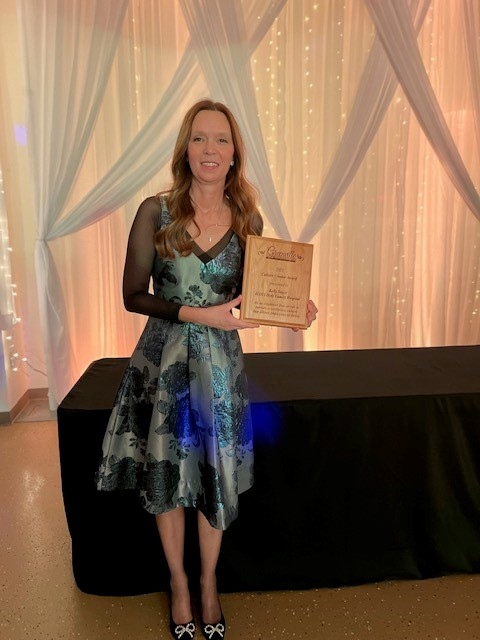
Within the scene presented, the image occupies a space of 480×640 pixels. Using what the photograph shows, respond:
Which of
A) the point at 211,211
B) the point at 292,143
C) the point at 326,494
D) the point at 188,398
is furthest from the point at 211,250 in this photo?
the point at 292,143

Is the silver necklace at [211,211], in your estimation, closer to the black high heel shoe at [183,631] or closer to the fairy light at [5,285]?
the black high heel shoe at [183,631]

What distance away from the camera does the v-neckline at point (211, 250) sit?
146 centimetres

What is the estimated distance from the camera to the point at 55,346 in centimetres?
334

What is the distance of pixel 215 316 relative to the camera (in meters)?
1.40

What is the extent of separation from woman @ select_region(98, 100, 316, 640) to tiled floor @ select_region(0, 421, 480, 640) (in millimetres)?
519

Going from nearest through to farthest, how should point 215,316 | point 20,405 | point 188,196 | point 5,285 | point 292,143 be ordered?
point 215,316
point 188,196
point 5,285
point 292,143
point 20,405

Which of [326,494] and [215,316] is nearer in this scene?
[215,316]

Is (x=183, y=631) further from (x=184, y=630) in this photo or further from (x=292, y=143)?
(x=292, y=143)

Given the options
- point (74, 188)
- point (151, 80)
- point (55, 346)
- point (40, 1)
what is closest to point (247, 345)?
point (55, 346)

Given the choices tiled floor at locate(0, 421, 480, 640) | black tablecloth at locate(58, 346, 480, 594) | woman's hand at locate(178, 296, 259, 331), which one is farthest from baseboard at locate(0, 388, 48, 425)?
woman's hand at locate(178, 296, 259, 331)

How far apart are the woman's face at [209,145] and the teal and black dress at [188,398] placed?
0.52ft

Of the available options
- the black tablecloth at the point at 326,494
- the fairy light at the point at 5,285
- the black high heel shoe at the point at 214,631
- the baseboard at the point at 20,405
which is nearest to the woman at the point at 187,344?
the black tablecloth at the point at 326,494

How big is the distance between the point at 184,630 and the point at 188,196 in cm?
137

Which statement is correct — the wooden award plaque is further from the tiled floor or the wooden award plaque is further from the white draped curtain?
the white draped curtain
